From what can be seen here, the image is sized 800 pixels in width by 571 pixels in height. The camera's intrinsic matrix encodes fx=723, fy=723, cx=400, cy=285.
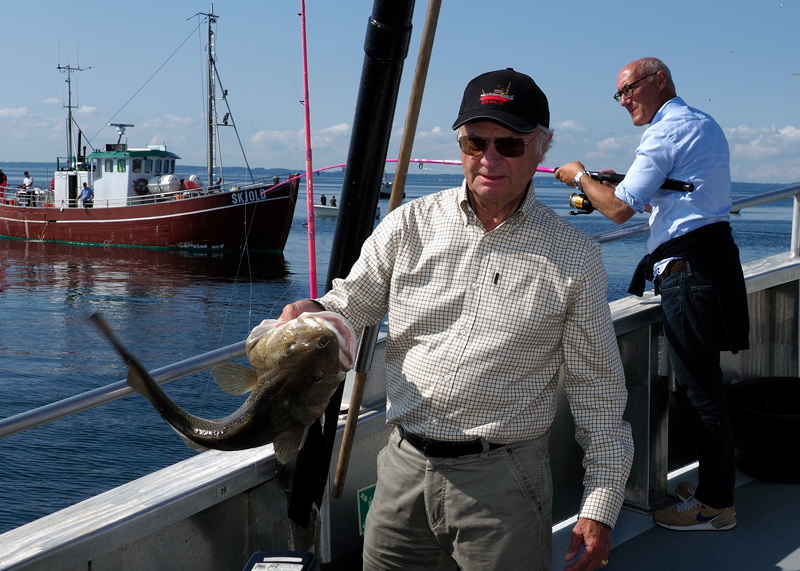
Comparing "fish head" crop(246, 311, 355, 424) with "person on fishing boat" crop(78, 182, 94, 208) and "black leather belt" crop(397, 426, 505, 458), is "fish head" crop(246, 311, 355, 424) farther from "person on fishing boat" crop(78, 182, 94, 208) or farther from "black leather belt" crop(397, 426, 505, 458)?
"person on fishing boat" crop(78, 182, 94, 208)

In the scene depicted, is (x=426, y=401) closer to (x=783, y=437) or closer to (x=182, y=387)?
(x=783, y=437)

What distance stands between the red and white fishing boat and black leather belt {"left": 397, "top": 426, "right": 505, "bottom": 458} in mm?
34413

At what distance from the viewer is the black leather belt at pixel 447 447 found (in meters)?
1.97

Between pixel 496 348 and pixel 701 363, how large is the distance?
1447 mm

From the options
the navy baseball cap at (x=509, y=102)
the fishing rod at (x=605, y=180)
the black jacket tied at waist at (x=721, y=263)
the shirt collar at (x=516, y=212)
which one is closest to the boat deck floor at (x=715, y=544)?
the black jacket tied at waist at (x=721, y=263)

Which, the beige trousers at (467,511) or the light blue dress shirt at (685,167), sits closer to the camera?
the beige trousers at (467,511)

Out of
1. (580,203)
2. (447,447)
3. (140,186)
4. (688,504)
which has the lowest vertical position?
(688,504)

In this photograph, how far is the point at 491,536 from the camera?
1943mm

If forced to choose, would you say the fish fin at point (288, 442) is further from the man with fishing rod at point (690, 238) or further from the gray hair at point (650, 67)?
the gray hair at point (650, 67)

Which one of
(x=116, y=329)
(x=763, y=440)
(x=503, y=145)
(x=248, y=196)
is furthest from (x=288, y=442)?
(x=248, y=196)

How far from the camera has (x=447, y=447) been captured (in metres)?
1.99

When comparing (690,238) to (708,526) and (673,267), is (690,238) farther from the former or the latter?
(708,526)

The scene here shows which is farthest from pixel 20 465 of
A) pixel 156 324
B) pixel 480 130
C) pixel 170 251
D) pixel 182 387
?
pixel 170 251

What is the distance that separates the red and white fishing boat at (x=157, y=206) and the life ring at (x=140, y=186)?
5cm
